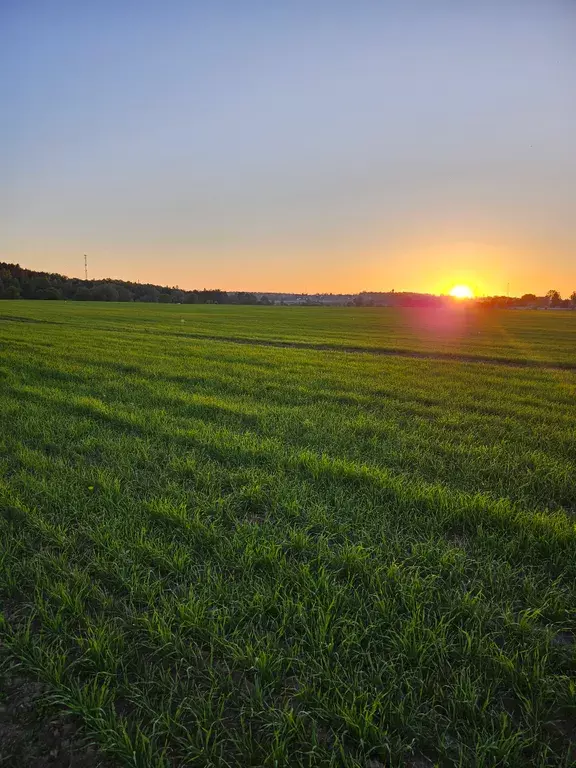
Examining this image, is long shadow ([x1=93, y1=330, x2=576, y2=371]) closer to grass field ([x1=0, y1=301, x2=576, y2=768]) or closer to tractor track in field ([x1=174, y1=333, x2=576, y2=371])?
tractor track in field ([x1=174, y1=333, x2=576, y2=371])

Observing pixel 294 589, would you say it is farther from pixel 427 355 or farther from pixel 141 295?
pixel 141 295

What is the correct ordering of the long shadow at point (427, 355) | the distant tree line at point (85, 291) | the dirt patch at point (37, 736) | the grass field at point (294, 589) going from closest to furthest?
the dirt patch at point (37, 736) → the grass field at point (294, 589) → the long shadow at point (427, 355) → the distant tree line at point (85, 291)

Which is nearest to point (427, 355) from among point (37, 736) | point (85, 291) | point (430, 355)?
point (430, 355)

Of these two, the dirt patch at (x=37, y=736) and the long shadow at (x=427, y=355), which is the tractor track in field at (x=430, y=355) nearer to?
the long shadow at (x=427, y=355)

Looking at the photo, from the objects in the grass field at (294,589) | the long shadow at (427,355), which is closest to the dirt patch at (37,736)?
the grass field at (294,589)

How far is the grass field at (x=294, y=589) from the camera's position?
187 centimetres

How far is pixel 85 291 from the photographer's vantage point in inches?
3939

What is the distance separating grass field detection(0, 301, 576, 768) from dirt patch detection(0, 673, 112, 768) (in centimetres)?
7

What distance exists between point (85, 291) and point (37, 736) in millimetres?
113134

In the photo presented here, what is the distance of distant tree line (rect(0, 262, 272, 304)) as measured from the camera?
9388cm

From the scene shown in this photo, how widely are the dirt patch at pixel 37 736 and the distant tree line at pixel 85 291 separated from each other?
10715cm

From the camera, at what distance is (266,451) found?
507 cm

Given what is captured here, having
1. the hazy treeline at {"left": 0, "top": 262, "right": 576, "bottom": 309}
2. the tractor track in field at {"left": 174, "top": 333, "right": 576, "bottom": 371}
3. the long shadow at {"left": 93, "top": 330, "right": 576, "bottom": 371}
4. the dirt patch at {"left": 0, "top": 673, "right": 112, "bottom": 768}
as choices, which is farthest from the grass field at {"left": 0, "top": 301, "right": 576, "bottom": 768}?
the hazy treeline at {"left": 0, "top": 262, "right": 576, "bottom": 309}

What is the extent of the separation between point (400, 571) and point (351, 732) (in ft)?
3.82
